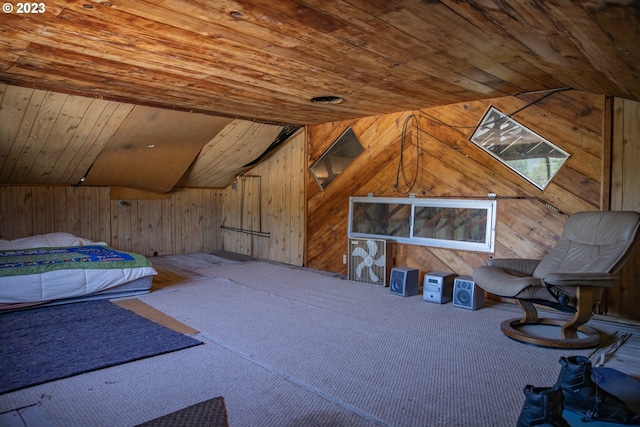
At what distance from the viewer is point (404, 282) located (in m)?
4.34

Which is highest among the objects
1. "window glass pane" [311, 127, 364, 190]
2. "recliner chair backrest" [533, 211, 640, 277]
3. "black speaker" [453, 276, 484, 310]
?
"window glass pane" [311, 127, 364, 190]

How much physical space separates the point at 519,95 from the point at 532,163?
65 cm

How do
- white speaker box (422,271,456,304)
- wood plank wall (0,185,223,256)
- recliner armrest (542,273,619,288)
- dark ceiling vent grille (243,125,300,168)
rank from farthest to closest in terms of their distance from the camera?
dark ceiling vent grille (243,125,300,168) < wood plank wall (0,185,223,256) < white speaker box (422,271,456,304) < recliner armrest (542,273,619,288)

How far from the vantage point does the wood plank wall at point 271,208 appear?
20.3ft

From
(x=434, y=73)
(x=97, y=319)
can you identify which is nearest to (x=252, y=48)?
(x=434, y=73)

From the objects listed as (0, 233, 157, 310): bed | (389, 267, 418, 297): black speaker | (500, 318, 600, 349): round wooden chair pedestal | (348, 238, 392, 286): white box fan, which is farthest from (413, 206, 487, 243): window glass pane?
(0, 233, 157, 310): bed

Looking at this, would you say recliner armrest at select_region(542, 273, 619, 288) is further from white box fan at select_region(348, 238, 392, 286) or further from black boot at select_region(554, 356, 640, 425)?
white box fan at select_region(348, 238, 392, 286)

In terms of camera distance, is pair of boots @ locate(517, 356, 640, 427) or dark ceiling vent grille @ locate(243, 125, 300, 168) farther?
dark ceiling vent grille @ locate(243, 125, 300, 168)

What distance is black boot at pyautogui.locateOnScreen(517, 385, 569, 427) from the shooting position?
4.77ft

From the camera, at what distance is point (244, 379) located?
2.47 m

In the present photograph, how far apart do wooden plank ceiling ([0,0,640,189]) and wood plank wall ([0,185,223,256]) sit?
4.45ft

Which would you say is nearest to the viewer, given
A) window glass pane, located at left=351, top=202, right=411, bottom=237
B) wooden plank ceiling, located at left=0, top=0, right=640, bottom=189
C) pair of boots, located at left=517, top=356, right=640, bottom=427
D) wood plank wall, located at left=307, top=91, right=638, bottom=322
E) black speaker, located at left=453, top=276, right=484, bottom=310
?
pair of boots, located at left=517, top=356, right=640, bottom=427

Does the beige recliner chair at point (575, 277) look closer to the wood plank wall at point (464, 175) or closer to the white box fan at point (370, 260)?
the wood plank wall at point (464, 175)

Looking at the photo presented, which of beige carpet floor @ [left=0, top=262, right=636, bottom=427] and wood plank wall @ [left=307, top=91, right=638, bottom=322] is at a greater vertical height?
wood plank wall @ [left=307, top=91, right=638, bottom=322]
